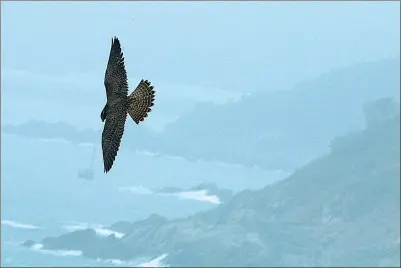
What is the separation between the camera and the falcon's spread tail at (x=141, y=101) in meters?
6.92

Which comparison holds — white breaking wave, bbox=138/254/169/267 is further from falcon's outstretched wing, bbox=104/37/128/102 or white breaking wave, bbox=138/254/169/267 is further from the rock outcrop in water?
falcon's outstretched wing, bbox=104/37/128/102

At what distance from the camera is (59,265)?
164m

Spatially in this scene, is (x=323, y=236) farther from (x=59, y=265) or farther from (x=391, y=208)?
(x=59, y=265)

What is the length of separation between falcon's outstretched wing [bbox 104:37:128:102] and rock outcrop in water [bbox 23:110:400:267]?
15101cm

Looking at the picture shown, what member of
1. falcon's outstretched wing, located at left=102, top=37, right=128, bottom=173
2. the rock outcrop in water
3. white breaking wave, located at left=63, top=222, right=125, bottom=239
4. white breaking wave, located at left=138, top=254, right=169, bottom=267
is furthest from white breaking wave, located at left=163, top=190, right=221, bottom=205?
falcon's outstretched wing, located at left=102, top=37, right=128, bottom=173

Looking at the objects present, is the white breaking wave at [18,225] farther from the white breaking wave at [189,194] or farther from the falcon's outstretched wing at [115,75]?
the falcon's outstretched wing at [115,75]

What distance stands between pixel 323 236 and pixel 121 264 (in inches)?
1117

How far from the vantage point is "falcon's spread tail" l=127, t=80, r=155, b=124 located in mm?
6918

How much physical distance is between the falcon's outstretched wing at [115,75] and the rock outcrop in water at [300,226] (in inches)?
5945

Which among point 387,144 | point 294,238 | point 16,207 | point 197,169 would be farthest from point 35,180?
point 387,144

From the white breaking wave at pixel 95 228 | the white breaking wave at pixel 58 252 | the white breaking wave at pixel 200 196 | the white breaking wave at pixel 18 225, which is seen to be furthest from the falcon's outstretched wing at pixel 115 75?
the white breaking wave at pixel 200 196

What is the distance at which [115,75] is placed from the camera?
7012mm

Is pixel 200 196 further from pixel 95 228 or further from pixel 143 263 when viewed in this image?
pixel 143 263

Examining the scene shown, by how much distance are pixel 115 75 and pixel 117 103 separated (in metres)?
0.31
